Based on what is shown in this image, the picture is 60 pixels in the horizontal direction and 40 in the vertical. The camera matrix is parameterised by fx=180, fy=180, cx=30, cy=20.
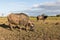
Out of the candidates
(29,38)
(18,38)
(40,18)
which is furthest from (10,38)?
(40,18)

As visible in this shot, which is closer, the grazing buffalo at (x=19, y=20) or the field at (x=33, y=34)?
the field at (x=33, y=34)

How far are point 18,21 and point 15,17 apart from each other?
61cm

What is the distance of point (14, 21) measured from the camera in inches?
832

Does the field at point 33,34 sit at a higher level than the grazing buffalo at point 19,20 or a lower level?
lower

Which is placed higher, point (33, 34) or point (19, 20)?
point (19, 20)

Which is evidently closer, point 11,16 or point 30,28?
point 30,28

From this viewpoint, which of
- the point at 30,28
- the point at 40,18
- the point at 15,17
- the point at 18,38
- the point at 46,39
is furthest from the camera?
the point at 40,18

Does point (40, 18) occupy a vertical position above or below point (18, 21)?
below

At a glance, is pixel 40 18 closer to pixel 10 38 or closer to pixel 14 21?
pixel 14 21

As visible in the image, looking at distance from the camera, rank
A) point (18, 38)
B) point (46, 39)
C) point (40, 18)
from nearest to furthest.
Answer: point (46, 39) < point (18, 38) < point (40, 18)

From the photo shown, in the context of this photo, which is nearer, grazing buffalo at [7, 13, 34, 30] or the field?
the field

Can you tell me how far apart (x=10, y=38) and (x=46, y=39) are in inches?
127

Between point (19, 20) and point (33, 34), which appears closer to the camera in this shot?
point (33, 34)

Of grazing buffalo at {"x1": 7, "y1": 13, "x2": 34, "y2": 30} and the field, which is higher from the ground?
grazing buffalo at {"x1": 7, "y1": 13, "x2": 34, "y2": 30}
